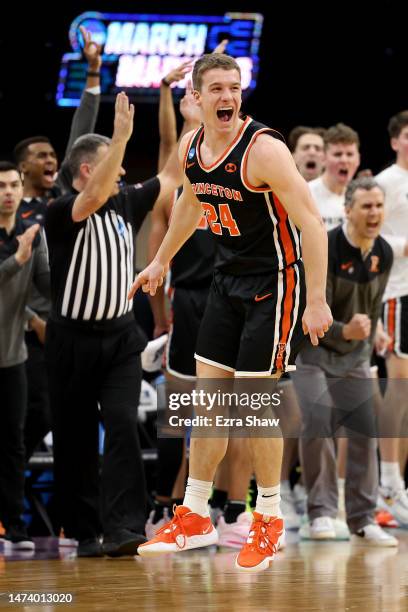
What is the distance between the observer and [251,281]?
4.52 meters

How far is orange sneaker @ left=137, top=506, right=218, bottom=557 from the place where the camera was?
14.4 feet

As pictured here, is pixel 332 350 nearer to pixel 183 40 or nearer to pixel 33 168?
pixel 33 168

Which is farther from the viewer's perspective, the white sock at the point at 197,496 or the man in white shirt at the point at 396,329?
the man in white shirt at the point at 396,329

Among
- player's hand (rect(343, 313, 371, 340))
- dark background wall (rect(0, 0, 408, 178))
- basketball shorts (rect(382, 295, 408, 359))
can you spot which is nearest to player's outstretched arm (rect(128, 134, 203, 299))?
player's hand (rect(343, 313, 371, 340))

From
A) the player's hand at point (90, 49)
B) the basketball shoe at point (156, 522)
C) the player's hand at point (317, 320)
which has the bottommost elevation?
the basketball shoe at point (156, 522)

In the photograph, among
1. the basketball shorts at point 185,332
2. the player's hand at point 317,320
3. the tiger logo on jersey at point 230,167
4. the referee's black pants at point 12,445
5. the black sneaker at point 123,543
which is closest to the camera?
the player's hand at point 317,320

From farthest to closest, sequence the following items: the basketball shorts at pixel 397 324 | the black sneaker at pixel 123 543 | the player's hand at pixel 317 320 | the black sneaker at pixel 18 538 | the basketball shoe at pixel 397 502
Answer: the basketball shorts at pixel 397 324 < the basketball shoe at pixel 397 502 < the black sneaker at pixel 18 538 < the black sneaker at pixel 123 543 < the player's hand at pixel 317 320

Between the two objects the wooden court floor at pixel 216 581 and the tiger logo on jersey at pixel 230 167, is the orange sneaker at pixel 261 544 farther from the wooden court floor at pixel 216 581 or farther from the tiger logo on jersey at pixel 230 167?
the tiger logo on jersey at pixel 230 167

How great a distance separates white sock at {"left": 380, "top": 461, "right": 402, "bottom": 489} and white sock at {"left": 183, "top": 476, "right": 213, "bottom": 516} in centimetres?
255

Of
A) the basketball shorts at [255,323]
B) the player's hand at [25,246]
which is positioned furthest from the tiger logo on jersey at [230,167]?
the player's hand at [25,246]

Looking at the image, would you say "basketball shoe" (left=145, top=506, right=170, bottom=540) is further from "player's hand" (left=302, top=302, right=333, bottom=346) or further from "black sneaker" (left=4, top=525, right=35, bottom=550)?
"player's hand" (left=302, top=302, right=333, bottom=346)

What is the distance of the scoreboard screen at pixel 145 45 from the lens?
1227 centimetres

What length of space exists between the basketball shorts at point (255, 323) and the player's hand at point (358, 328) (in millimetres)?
1509

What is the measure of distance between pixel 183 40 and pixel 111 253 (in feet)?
24.0
